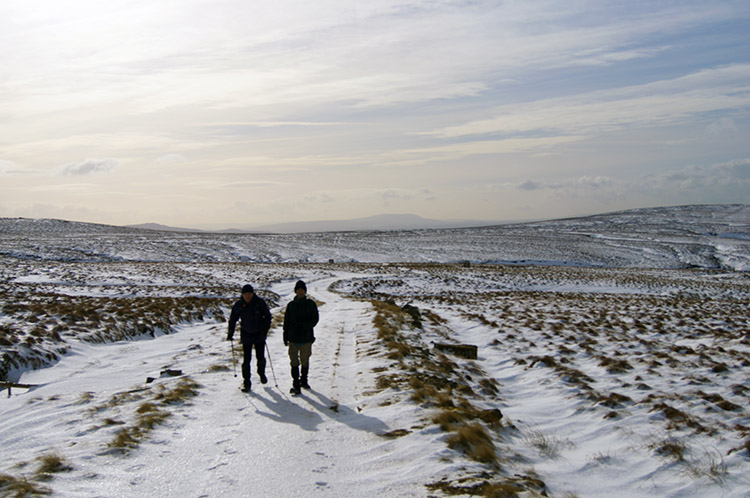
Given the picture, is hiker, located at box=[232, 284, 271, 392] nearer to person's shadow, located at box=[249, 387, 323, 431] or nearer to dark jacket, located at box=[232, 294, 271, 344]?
dark jacket, located at box=[232, 294, 271, 344]

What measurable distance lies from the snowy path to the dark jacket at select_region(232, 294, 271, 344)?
3.40 ft

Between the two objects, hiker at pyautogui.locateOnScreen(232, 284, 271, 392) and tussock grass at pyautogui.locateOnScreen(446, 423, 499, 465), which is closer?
tussock grass at pyautogui.locateOnScreen(446, 423, 499, 465)

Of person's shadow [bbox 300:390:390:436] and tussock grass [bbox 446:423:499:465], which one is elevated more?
tussock grass [bbox 446:423:499:465]

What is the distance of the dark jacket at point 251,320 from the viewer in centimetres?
1000

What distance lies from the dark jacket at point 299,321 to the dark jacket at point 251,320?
479 mm

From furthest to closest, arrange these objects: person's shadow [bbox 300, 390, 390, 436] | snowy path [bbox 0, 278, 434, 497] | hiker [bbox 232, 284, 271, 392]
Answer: hiker [bbox 232, 284, 271, 392] < person's shadow [bbox 300, 390, 390, 436] < snowy path [bbox 0, 278, 434, 497]

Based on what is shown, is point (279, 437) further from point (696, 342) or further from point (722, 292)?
point (722, 292)

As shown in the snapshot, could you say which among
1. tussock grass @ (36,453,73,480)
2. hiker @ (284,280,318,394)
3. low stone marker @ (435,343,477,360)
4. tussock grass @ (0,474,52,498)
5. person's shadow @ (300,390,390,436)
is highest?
hiker @ (284,280,318,394)

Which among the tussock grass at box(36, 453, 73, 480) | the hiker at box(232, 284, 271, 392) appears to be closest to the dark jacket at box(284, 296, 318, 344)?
the hiker at box(232, 284, 271, 392)

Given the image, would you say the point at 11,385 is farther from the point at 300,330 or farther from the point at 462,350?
A: the point at 462,350

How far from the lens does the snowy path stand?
18.4ft

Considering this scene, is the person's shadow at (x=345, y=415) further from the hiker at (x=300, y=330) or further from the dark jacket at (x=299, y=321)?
the dark jacket at (x=299, y=321)

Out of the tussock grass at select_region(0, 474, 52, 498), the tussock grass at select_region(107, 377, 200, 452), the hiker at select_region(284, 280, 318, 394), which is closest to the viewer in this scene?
the tussock grass at select_region(0, 474, 52, 498)

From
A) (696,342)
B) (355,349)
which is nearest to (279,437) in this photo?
(355,349)
